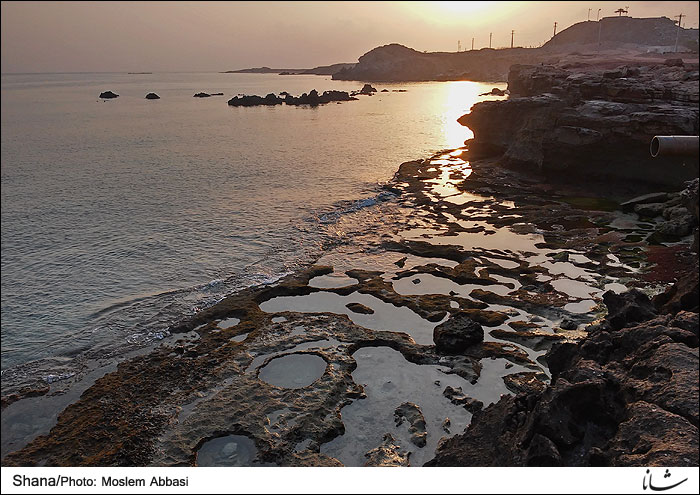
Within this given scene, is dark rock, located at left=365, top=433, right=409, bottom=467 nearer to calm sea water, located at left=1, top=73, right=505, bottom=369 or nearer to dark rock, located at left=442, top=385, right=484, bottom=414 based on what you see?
dark rock, located at left=442, top=385, right=484, bottom=414

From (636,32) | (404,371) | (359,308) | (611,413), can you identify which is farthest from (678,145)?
(636,32)

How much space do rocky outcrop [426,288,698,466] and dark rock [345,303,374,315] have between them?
21.1ft

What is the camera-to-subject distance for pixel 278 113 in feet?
286

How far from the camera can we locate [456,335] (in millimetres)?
12016

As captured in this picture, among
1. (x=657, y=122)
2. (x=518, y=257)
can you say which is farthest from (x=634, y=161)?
(x=518, y=257)

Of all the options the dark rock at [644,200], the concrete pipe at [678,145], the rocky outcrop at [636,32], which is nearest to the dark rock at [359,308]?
the concrete pipe at [678,145]

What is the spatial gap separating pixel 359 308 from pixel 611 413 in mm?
8839

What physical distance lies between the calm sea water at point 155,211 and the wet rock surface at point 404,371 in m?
2.37

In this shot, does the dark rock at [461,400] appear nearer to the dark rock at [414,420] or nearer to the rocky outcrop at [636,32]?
the dark rock at [414,420]

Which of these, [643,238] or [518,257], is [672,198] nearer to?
[643,238]

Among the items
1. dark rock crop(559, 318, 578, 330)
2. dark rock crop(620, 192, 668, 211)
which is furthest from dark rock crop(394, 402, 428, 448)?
dark rock crop(620, 192, 668, 211)

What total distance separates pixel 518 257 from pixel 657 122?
45.1 feet

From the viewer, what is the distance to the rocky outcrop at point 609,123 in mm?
25344

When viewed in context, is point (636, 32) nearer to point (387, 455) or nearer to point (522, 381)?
point (522, 381)
